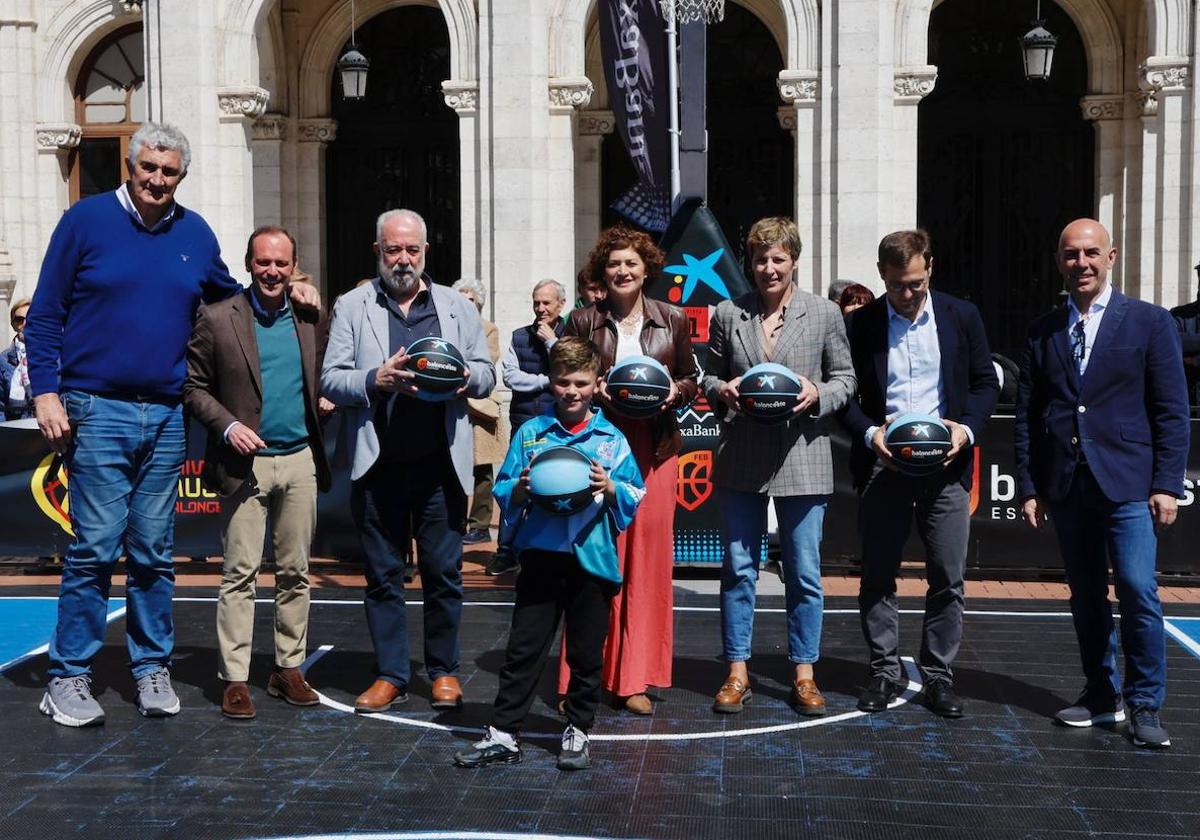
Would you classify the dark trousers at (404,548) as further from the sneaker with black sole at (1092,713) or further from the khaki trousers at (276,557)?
the sneaker with black sole at (1092,713)

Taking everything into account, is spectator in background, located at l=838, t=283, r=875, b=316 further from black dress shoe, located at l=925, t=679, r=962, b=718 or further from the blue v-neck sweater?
the blue v-neck sweater

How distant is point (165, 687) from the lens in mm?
6770

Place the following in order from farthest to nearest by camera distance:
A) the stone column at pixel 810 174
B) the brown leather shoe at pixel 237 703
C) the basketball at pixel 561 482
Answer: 1. the stone column at pixel 810 174
2. the brown leather shoe at pixel 237 703
3. the basketball at pixel 561 482

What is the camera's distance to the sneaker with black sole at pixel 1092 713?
6.56m

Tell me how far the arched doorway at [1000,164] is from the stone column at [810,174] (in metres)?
2.92

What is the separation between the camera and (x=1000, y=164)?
19.2 meters

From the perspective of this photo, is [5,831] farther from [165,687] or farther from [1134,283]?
[1134,283]

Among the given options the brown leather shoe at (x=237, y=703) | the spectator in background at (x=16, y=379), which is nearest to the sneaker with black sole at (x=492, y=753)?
the brown leather shoe at (x=237, y=703)

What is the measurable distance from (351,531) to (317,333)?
143 inches

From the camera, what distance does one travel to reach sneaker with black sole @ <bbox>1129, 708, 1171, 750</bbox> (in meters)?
6.21

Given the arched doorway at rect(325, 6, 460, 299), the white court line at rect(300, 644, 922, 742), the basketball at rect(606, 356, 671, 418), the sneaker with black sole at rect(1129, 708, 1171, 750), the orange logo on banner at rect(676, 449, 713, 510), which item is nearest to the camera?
the sneaker with black sole at rect(1129, 708, 1171, 750)

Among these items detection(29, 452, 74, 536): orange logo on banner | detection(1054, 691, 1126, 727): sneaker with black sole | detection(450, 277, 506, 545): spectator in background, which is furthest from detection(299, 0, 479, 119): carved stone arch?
detection(1054, 691, 1126, 727): sneaker with black sole

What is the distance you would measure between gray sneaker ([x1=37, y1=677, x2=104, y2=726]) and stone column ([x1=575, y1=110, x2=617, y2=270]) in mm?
12964

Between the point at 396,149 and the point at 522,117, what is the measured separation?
385 centimetres
